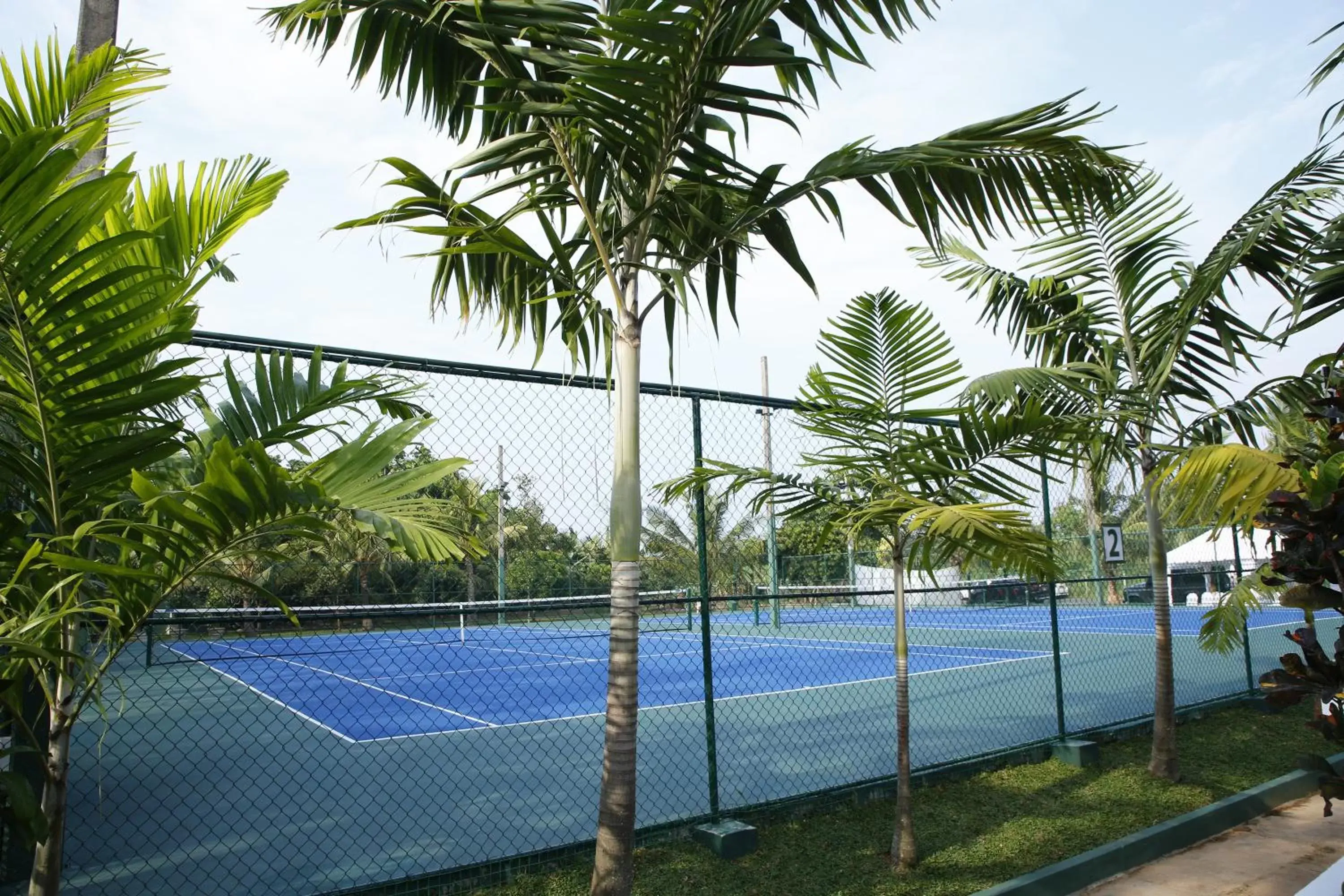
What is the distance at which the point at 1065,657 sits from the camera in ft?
53.1

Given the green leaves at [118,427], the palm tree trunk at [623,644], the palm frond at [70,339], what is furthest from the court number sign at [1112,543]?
the palm frond at [70,339]

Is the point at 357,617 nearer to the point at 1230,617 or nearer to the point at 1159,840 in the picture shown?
the point at 1159,840

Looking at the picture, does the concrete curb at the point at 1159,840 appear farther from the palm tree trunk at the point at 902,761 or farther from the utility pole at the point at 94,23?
the utility pole at the point at 94,23

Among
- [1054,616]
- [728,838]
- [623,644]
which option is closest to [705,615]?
[728,838]

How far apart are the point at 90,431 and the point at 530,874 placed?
308 cm

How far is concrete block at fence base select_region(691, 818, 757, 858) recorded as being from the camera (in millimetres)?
4703

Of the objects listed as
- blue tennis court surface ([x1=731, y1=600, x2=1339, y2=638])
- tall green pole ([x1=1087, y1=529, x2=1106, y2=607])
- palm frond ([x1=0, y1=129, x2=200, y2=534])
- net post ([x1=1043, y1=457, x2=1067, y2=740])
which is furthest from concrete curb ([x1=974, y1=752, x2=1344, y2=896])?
blue tennis court surface ([x1=731, y1=600, x2=1339, y2=638])

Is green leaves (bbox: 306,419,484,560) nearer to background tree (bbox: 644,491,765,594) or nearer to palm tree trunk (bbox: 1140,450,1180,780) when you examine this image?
palm tree trunk (bbox: 1140,450,1180,780)

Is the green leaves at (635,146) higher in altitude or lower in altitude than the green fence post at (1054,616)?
higher

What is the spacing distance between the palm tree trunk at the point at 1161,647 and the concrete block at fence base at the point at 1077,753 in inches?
14.6

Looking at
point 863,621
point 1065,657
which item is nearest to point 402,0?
point 1065,657

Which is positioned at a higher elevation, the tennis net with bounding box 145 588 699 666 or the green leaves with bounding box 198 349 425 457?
the green leaves with bounding box 198 349 425 457

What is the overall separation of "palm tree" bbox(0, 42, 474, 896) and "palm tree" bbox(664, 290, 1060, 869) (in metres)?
2.51

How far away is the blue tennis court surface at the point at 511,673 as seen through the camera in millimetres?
11469
